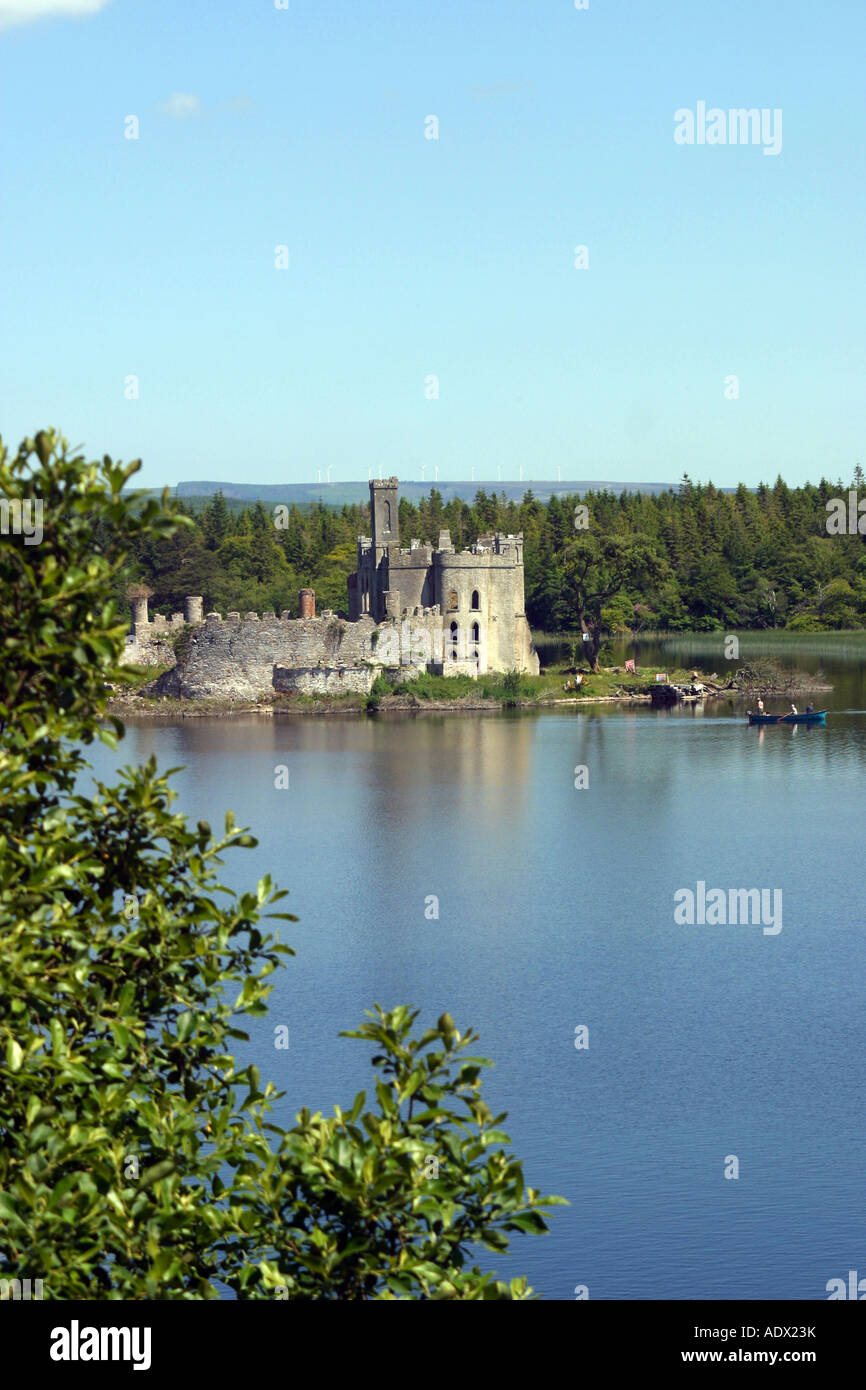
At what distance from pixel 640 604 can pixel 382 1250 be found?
88.6m

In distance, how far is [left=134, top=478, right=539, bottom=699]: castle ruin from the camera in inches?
2099

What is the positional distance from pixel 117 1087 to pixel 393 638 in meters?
46.9

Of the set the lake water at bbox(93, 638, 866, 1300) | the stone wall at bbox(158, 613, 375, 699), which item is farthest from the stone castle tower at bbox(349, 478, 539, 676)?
the lake water at bbox(93, 638, 866, 1300)

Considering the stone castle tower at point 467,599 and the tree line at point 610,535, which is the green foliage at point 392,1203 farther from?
the tree line at point 610,535

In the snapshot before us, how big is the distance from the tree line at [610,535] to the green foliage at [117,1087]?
189ft

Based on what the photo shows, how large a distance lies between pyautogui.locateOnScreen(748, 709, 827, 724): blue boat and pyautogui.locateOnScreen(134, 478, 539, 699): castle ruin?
901 cm

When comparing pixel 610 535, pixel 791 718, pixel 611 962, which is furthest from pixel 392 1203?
pixel 610 535

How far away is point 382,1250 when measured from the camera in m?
6.33

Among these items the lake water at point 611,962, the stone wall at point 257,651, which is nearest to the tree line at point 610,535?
the stone wall at point 257,651

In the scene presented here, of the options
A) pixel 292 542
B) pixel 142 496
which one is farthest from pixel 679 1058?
pixel 292 542

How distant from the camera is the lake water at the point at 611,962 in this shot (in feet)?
44.7

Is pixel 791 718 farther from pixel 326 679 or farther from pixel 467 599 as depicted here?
pixel 326 679
